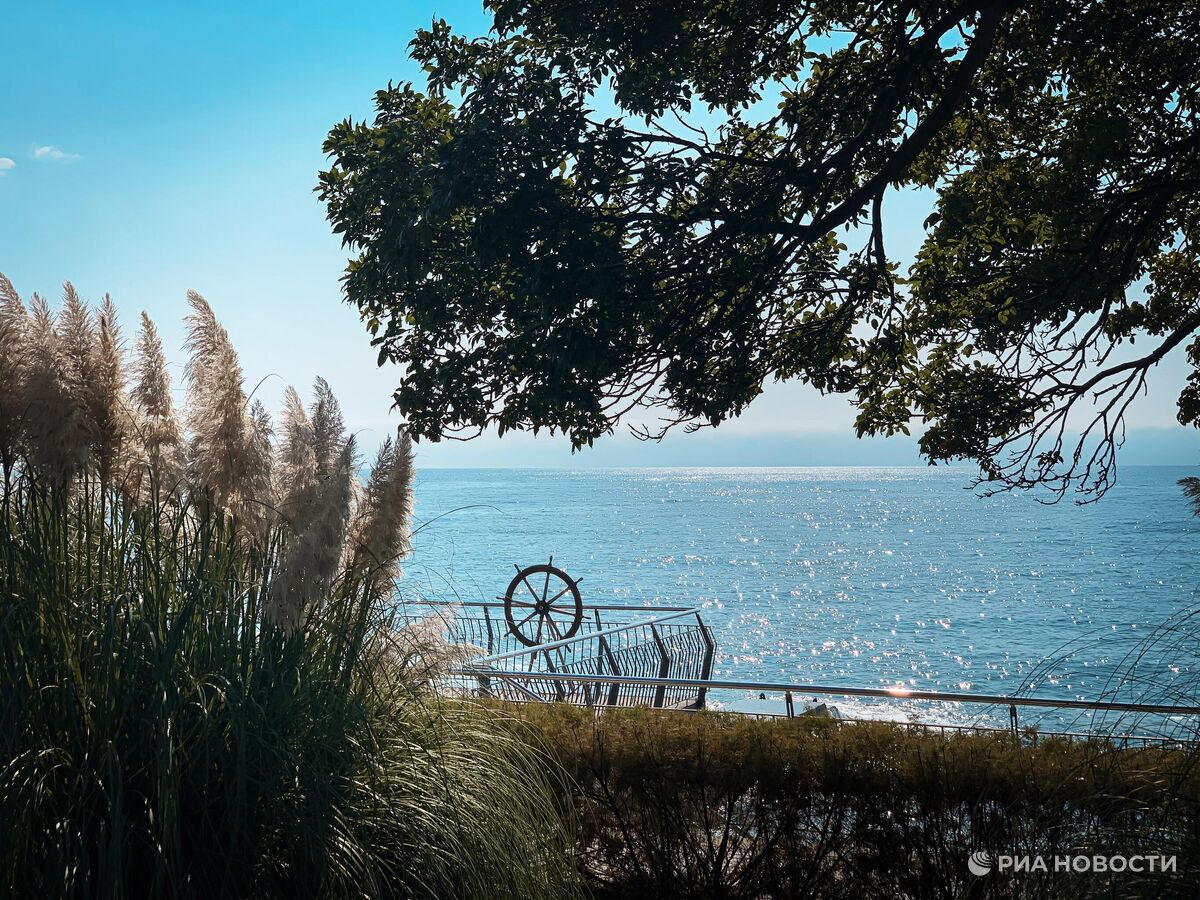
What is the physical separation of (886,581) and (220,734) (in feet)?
144

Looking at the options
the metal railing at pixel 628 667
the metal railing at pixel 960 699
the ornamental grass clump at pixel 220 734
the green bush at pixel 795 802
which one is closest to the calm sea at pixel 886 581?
the metal railing at pixel 960 699

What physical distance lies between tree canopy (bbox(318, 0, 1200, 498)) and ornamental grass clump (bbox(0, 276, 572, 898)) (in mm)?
1658

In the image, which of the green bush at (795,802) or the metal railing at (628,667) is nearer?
the green bush at (795,802)

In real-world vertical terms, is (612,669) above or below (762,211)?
below

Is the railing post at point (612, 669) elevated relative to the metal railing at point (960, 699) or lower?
lower

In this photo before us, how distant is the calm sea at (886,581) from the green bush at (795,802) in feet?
1.74

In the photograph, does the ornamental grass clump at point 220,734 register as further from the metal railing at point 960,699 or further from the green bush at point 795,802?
the metal railing at point 960,699

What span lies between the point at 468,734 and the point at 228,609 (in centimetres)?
88

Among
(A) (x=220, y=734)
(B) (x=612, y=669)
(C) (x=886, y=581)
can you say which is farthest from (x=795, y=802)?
(C) (x=886, y=581)

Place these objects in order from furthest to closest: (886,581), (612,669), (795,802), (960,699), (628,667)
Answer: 1. (886,581)
2. (628,667)
3. (612,669)
4. (960,699)
5. (795,802)

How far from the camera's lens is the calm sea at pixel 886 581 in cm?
2241

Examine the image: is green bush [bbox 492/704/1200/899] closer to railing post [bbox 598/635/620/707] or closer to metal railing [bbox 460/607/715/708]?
metal railing [bbox 460/607/715/708]

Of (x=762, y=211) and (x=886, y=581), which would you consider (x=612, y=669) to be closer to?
(x=762, y=211)

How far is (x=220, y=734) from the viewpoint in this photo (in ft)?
8.16
